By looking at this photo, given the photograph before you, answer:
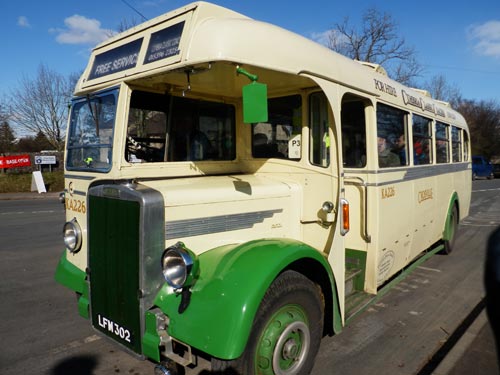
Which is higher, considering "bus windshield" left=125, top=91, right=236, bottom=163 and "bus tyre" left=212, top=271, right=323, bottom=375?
"bus windshield" left=125, top=91, right=236, bottom=163

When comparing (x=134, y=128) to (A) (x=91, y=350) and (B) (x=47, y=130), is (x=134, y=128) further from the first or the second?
(B) (x=47, y=130)

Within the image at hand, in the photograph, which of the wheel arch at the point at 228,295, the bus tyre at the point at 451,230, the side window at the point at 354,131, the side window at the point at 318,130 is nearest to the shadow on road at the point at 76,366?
the wheel arch at the point at 228,295

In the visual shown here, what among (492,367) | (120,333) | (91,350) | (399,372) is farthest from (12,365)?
(492,367)

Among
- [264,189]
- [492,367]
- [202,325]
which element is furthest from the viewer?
[264,189]

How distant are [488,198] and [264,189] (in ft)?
55.3

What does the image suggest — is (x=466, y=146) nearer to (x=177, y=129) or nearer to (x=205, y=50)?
(x=177, y=129)

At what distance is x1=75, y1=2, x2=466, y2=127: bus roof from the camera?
8.66ft

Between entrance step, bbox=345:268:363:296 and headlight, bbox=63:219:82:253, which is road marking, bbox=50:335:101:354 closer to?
headlight, bbox=63:219:82:253

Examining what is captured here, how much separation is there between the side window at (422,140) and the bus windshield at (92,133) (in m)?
3.90

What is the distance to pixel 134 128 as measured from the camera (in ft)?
11.1

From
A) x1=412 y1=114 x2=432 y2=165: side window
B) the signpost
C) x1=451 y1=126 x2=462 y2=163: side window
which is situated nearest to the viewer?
x1=412 y1=114 x2=432 y2=165: side window

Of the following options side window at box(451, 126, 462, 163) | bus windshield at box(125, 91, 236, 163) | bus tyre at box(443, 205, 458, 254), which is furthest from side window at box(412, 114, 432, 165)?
bus windshield at box(125, 91, 236, 163)

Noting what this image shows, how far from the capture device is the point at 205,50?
8.52 ft

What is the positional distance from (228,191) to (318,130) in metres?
1.15
